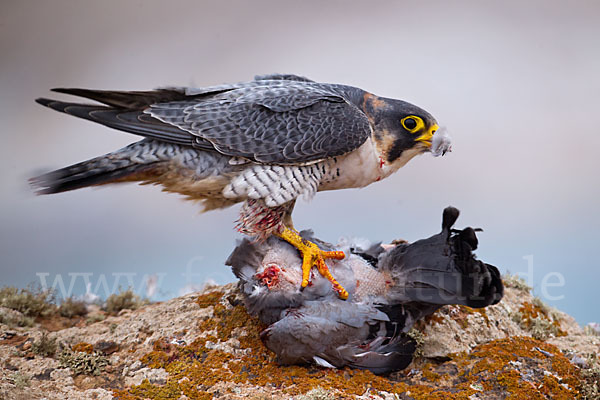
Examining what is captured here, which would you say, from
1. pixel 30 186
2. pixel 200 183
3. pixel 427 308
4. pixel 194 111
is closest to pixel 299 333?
Result: pixel 427 308

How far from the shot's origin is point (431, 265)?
3672 millimetres

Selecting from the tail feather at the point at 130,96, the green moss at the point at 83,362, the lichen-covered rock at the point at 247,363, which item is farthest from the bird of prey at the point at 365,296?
the tail feather at the point at 130,96

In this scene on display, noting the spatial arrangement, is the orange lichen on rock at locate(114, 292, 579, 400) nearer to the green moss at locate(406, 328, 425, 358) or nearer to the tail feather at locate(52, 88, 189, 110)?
the green moss at locate(406, 328, 425, 358)

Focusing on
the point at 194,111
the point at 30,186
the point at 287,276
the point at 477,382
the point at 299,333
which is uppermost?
the point at 194,111

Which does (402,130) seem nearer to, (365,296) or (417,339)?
(365,296)

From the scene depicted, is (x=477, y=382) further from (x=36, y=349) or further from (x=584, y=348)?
(x=36, y=349)

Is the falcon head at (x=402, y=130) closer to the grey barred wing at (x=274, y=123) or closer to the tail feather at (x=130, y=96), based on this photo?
the grey barred wing at (x=274, y=123)

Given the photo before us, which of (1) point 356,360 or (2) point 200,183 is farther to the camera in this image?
(2) point 200,183

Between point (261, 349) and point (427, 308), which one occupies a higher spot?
point (427, 308)

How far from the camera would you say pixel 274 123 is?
3859 mm

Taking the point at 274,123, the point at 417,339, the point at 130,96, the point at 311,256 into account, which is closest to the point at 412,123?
the point at 274,123

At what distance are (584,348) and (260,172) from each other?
2848 millimetres

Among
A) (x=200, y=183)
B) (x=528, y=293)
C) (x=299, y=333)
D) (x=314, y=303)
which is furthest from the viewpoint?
(x=528, y=293)

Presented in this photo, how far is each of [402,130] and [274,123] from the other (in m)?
1.03
